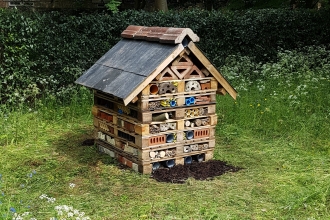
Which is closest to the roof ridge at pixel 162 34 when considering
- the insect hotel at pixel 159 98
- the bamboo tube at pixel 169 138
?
the insect hotel at pixel 159 98

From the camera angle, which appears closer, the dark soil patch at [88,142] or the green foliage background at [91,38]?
the dark soil patch at [88,142]

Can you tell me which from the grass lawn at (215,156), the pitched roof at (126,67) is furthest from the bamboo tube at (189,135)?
the pitched roof at (126,67)

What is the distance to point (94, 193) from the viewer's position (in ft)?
18.1

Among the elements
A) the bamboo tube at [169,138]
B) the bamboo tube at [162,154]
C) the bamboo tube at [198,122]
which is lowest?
the bamboo tube at [162,154]

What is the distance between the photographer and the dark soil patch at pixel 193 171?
5996 millimetres

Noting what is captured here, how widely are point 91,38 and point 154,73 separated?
16.4ft

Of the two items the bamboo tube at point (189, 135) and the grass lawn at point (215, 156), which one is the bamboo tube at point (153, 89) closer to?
the bamboo tube at point (189, 135)

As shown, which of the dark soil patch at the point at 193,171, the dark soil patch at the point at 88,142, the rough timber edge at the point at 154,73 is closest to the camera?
the rough timber edge at the point at 154,73

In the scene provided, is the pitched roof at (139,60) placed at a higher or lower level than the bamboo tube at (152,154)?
higher

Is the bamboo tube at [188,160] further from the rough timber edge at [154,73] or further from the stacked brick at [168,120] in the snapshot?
the rough timber edge at [154,73]

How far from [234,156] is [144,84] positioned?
2194 millimetres

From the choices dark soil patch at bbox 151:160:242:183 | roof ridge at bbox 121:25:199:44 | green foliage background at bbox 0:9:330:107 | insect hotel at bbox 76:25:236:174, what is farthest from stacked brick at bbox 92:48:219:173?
green foliage background at bbox 0:9:330:107

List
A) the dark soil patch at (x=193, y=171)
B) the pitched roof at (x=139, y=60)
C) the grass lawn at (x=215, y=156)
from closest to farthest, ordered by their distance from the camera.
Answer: the grass lawn at (x=215, y=156), the pitched roof at (x=139, y=60), the dark soil patch at (x=193, y=171)

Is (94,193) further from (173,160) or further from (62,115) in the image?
(62,115)
